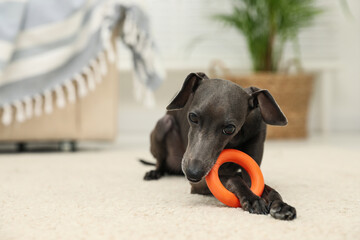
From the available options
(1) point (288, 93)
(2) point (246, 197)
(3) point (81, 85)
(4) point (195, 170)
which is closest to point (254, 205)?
(2) point (246, 197)

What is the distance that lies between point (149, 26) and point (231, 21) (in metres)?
1.14

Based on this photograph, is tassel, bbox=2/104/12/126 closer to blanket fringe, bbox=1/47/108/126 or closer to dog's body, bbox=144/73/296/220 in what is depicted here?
blanket fringe, bbox=1/47/108/126

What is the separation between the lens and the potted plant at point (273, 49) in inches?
135

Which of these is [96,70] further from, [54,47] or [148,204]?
[148,204]

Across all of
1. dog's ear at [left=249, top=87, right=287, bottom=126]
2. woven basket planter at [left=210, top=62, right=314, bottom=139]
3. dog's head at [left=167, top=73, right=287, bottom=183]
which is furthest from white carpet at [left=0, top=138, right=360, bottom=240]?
woven basket planter at [left=210, top=62, right=314, bottom=139]

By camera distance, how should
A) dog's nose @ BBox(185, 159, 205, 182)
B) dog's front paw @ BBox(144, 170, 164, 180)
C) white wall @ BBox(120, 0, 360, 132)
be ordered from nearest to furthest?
dog's nose @ BBox(185, 159, 205, 182)
dog's front paw @ BBox(144, 170, 164, 180)
white wall @ BBox(120, 0, 360, 132)

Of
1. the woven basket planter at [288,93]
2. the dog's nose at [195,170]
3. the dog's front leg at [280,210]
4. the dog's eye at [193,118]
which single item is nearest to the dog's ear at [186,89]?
the dog's eye at [193,118]

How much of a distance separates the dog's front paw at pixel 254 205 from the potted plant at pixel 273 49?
2350mm

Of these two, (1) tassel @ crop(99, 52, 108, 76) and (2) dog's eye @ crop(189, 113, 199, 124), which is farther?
(1) tassel @ crop(99, 52, 108, 76)

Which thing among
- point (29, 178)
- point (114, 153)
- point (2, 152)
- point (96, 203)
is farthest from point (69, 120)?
point (96, 203)

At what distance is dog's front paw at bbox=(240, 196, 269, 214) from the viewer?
108 centimetres

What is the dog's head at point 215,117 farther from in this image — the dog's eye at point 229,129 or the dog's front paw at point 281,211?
the dog's front paw at point 281,211

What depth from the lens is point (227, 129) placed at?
1.13 metres

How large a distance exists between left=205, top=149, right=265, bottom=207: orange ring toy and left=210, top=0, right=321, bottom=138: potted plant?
7.37 feet
